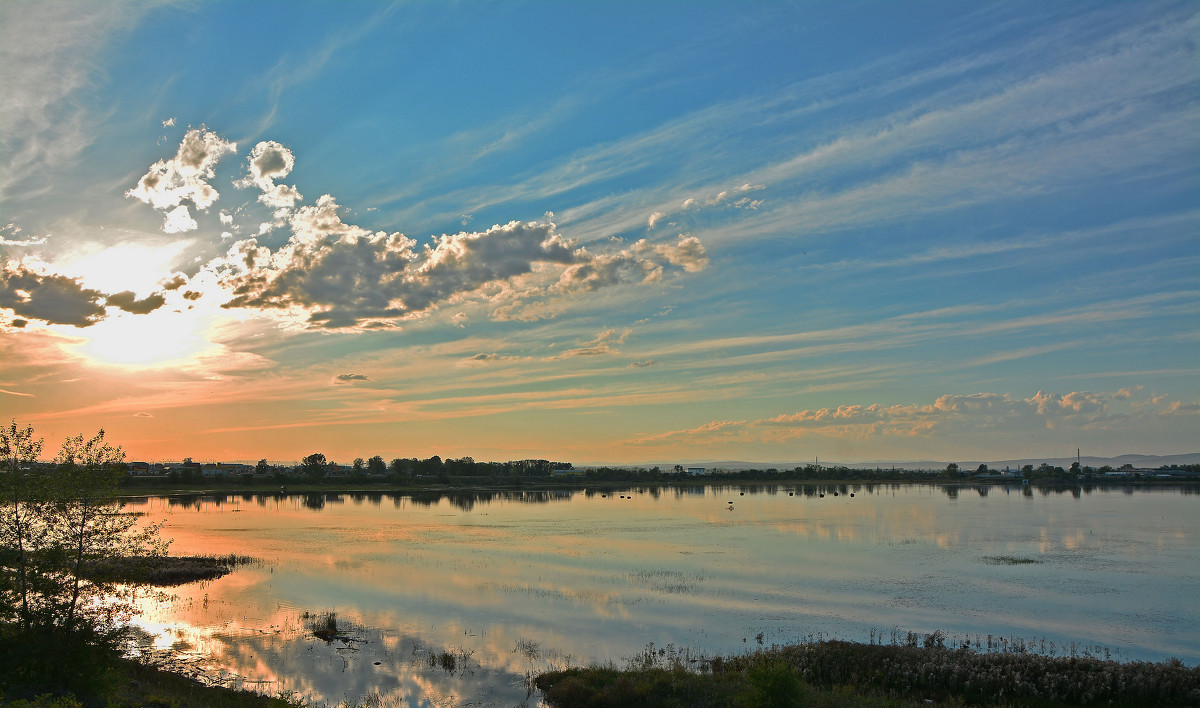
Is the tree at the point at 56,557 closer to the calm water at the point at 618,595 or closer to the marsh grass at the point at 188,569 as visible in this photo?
the calm water at the point at 618,595

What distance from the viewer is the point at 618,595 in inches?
1857

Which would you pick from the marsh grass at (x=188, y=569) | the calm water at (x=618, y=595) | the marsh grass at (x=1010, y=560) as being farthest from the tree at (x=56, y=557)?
the marsh grass at (x=1010, y=560)

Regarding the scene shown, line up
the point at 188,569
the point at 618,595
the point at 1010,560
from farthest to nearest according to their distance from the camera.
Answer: the point at 1010,560 → the point at 188,569 → the point at 618,595

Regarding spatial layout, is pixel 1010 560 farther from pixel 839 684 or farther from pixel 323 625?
pixel 323 625

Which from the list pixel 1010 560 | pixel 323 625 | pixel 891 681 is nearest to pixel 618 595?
pixel 323 625

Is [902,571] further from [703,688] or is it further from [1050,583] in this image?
[703,688]

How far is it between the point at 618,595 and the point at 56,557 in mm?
31252

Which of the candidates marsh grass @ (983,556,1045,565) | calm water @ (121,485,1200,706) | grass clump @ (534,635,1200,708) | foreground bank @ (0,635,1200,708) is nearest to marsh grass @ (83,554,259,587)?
calm water @ (121,485,1200,706)

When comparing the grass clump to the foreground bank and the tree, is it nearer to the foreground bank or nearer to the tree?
the foreground bank

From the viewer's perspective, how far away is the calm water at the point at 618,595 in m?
32.8

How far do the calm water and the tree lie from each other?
6.86 m

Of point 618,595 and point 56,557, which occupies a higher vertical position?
point 56,557

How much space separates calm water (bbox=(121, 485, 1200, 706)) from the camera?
32.8m

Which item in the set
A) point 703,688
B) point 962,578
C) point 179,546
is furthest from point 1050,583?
point 179,546
